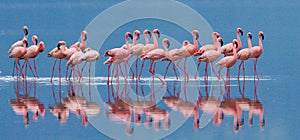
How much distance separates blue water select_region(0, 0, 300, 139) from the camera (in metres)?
8.02

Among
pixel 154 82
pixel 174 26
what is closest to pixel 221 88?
pixel 154 82

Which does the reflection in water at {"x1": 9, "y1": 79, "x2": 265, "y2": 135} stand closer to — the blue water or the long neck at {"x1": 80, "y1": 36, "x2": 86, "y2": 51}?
the blue water

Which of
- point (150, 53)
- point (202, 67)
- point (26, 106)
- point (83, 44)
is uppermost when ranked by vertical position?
point (83, 44)

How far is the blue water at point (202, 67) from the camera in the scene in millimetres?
8016

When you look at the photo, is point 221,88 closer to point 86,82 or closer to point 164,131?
point 86,82

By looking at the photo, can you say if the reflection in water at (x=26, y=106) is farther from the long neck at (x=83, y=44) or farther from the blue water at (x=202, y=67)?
the long neck at (x=83, y=44)

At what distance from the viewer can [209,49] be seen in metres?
14.1

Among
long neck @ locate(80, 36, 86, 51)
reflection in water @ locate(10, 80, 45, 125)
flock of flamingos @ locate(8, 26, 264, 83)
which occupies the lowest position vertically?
reflection in water @ locate(10, 80, 45, 125)

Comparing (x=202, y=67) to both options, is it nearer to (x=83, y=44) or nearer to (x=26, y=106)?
(x=83, y=44)

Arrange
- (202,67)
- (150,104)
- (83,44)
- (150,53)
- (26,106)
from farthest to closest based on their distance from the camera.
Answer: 1. (202,67)
2. (83,44)
3. (150,53)
4. (150,104)
5. (26,106)

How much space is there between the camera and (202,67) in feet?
56.6

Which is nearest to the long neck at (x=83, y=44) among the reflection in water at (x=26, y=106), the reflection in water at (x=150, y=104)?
the reflection in water at (x=150, y=104)

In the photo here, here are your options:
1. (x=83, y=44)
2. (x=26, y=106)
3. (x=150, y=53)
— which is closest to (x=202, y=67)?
(x=83, y=44)

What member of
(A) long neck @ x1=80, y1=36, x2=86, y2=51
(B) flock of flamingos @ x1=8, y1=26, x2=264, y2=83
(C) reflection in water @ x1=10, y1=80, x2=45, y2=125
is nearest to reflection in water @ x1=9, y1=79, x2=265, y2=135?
(C) reflection in water @ x1=10, y1=80, x2=45, y2=125
